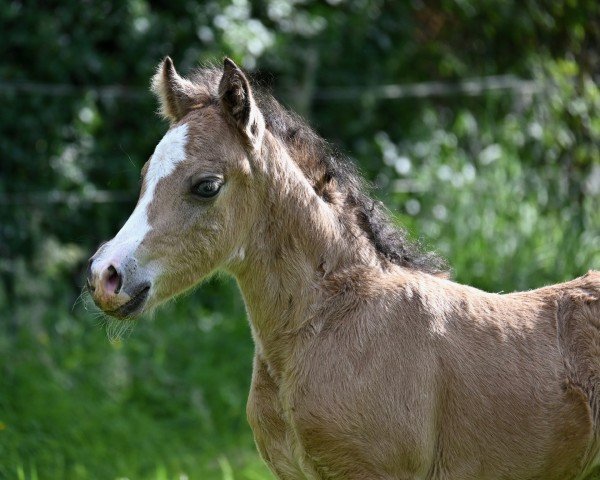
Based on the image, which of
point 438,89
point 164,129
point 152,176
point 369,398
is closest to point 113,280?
point 152,176

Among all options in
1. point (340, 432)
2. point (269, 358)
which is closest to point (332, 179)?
point (269, 358)

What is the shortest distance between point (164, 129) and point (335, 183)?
4.26 meters

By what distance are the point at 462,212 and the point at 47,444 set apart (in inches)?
153

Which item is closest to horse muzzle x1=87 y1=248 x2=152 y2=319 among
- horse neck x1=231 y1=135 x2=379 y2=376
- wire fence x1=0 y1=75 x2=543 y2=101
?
horse neck x1=231 y1=135 x2=379 y2=376

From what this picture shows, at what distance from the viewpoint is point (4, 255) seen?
7.29 meters

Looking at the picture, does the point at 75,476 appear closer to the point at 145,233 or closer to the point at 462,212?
the point at 145,233

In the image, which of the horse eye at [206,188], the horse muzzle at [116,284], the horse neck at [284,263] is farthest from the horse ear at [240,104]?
the horse muzzle at [116,284]

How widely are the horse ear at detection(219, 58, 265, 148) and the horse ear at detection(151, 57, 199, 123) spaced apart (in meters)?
0.24

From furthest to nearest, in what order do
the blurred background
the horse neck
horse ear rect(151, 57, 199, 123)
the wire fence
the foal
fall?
1. the wire fence
2. the blurred background
3. horse ear rect(151, 57, 199, 123)
4. the horse neck
5. the foal

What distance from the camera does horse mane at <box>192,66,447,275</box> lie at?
3.96m

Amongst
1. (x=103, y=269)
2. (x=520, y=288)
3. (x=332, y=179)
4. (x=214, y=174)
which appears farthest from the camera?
(x=520, y=288)

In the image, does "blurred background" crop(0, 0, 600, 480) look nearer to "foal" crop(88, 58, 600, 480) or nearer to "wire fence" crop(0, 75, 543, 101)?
"wire fence" crop(0, 75, 543, 101)

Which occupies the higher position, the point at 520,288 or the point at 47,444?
the point at 520,288

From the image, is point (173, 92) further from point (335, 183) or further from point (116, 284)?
point (116, 284)
